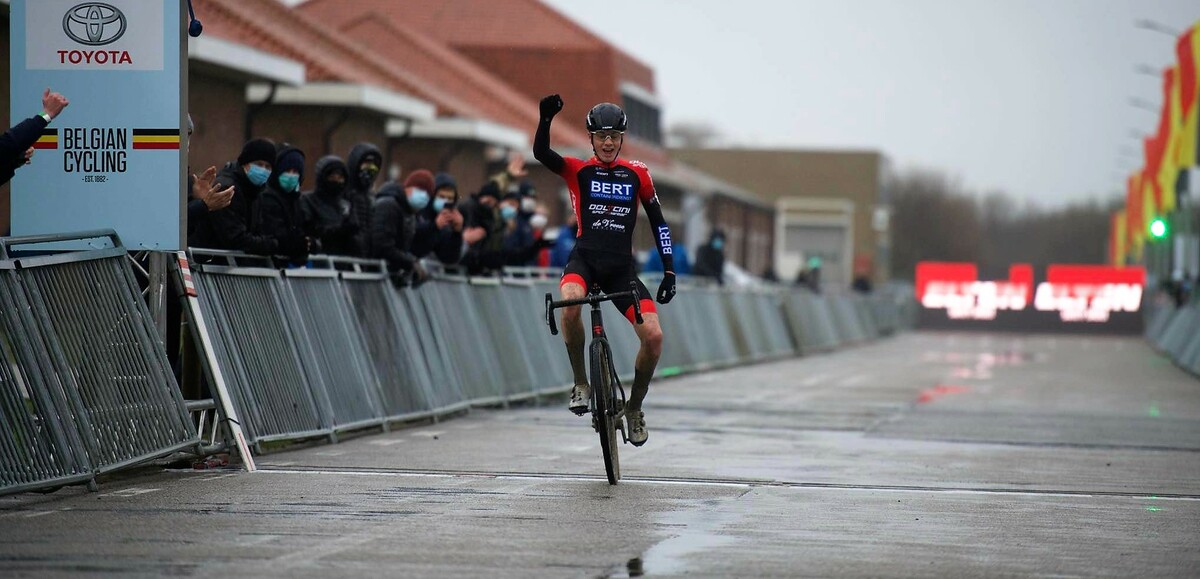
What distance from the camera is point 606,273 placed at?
37.6ft

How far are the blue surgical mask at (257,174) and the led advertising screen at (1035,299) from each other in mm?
63170

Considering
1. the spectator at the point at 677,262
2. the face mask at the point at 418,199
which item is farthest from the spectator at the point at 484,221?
the spectator at the point at 677,262

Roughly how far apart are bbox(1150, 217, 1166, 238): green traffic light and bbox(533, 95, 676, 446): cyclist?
1411 inches

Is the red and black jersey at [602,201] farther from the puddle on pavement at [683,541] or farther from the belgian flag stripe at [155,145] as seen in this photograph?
the belgian flag stripe at [155,145]

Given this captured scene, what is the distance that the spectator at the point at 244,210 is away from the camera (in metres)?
13.2

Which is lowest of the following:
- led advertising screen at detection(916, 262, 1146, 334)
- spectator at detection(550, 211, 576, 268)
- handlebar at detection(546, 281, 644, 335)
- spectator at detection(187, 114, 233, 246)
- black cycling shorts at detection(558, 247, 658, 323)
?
led advertising screen at detection(916, 262, 1146, 334)

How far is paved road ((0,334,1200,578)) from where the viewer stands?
25.7 feet

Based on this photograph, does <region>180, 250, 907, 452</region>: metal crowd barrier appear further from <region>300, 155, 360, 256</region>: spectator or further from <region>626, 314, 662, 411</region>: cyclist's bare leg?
<region>626, 314, 662, 411</region>: cyclist's bare leg

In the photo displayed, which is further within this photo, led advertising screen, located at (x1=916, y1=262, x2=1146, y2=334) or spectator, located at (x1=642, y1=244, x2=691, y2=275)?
led advertising screen, located at (x1=916, y1=262, x2=1146, y2=334)

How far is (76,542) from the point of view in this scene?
8.12 m

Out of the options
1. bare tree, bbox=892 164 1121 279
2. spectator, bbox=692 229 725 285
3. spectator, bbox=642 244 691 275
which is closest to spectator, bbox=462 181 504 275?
spectator, bbox=642 244 691 275

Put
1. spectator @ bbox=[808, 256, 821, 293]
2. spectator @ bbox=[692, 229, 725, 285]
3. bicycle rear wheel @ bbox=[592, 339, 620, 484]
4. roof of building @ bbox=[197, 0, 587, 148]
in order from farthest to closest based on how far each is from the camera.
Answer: spectator @ bbox=[808, 256, 821, 293]
spectator @ bbox=[692, 229, 725, 285]
roof of building @ bbox=[197, 0, 587, 148]
bicycle rear wheel @ bbox=[592, 339, 620, 484]

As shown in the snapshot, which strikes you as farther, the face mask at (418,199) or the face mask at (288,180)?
the face mask at (418,199)

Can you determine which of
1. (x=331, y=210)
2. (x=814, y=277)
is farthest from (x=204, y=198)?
(x=814, y=277)
